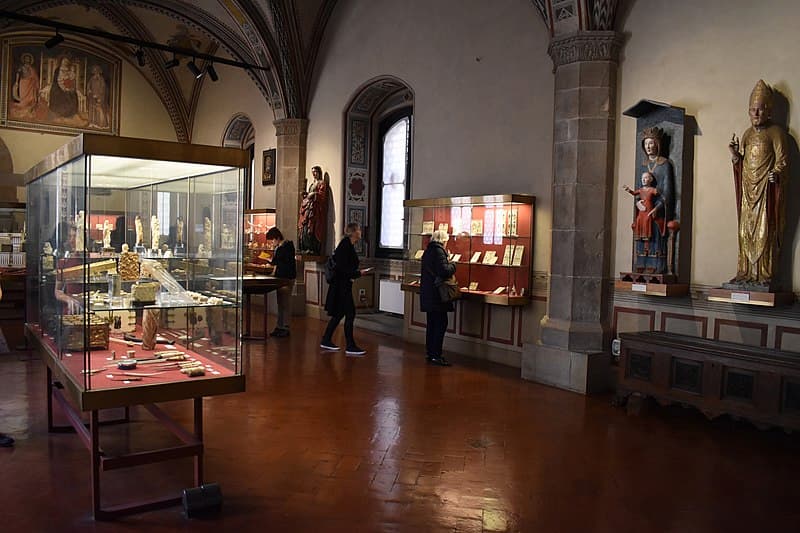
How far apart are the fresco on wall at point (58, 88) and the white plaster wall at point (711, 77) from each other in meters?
14.3

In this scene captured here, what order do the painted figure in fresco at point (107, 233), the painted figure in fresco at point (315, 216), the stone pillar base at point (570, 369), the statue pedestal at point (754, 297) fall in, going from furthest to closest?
1. the painted figure in fresco at point (315, 216)
2. the stone pillar base at point (570, 369)
3. the statue pedestal at point (754, 297)
4. the painted figure in fresco at point (107, 233)

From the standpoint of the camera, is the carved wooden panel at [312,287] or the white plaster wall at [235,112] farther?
the white plaster wall at [235,112]

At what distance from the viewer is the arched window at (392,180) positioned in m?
12.1

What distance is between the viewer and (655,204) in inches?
267

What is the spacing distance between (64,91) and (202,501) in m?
16.0

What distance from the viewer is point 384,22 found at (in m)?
11.1

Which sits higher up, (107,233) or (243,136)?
(243,136)

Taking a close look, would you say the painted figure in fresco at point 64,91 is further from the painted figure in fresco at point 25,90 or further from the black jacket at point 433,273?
the black jacket at point 433,273

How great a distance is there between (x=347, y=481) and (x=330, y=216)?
28.3 ft

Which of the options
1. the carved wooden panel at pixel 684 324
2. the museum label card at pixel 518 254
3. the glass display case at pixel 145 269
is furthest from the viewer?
the museum label card at pixel 518 254

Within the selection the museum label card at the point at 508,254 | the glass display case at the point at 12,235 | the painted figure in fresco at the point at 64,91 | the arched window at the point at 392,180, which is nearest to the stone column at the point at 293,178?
the arched window at the point at 392,180

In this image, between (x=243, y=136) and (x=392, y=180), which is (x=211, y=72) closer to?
(x=392, y=180)

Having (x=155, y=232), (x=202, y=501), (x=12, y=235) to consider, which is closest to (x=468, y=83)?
(x=155, y=232)

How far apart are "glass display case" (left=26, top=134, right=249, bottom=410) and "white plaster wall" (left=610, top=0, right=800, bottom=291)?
4.70 meters
